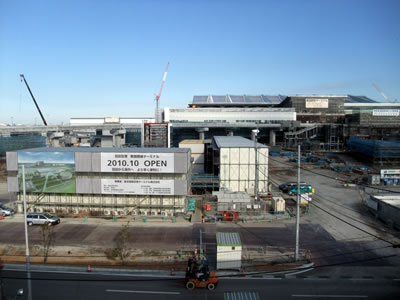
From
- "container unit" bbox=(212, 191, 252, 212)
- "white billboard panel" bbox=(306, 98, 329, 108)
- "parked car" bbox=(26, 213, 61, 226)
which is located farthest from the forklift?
"white billboard panel" bbox=(306, 98, 329, 108)

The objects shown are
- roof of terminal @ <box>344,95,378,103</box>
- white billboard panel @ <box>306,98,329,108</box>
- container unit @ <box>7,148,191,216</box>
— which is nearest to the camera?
container unit @ <box>7,148,191,216</box>

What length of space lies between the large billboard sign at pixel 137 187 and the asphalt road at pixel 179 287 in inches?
338

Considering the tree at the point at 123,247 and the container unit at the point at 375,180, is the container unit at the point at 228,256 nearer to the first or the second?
the tree at the point at 123,247

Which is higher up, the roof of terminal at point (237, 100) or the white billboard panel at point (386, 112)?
the roof of terminal at point (237, 100)

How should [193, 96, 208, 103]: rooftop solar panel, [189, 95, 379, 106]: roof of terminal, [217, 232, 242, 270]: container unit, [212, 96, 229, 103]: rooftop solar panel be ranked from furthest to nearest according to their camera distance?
[212, 96, 229, 103]: rooftop solar panel < [193, 96, 208, 103]: rooftop solar panel < [189, 95, 379, 106]: roof of terminal < [217, 232, 242, 270]: container unit

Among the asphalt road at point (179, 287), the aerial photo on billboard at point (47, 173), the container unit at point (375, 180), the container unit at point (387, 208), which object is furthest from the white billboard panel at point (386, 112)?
the aerial photo on billboard at point (47, 173)

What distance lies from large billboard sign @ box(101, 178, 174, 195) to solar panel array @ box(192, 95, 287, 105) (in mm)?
52841

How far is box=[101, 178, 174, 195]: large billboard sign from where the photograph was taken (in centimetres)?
2072

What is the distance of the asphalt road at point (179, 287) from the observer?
1109cm

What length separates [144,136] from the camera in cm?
3653

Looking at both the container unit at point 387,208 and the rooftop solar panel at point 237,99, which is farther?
the rooftop solar panel at point 237,99

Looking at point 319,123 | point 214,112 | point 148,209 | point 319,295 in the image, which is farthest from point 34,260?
point 319,123

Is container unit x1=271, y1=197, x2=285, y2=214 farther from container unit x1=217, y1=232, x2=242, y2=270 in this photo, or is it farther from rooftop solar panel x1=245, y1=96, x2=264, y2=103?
rooftop solar panel x1=245, y1=96, x2=264, y2=103

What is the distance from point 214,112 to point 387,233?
46.5 meters
